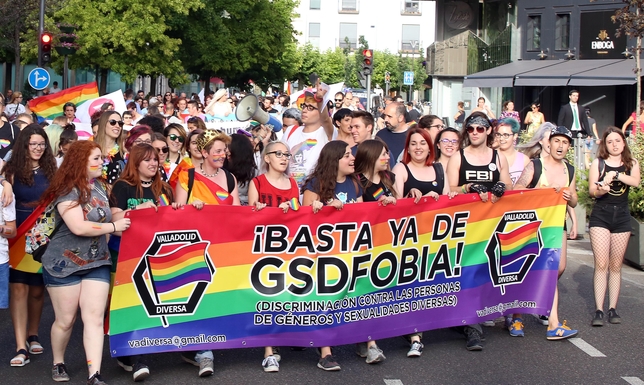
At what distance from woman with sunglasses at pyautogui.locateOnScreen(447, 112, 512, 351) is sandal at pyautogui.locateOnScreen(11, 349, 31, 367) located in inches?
136

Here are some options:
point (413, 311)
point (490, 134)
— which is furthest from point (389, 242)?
point (490, 134)

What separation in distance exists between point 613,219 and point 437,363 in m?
2.38

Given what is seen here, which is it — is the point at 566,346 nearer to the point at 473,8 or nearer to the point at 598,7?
the point at 598,7

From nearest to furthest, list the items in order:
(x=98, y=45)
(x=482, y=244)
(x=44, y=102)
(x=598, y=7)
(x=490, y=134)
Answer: (x=482, y=244)
(x=490, y=134)
(x=44, y=102)
(x=598, y=7)
(x=98, y=45)

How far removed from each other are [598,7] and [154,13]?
15.5m

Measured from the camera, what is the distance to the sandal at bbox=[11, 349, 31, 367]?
23.4 ft

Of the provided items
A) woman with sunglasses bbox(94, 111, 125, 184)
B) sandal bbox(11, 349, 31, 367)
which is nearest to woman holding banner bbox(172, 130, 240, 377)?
sandal bbox(11, 349, 31, 367)

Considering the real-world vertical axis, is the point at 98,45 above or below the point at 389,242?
above

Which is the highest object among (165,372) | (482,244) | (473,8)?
(473,8)

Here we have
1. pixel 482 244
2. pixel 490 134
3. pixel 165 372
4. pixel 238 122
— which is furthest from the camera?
pixel 238 122

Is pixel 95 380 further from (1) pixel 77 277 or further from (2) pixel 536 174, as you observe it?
(2) pixel 536 174

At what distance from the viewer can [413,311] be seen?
7395 millimetres

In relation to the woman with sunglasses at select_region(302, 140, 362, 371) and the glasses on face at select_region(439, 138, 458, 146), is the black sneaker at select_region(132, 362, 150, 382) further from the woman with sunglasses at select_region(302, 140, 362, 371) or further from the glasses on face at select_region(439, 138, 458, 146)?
the glasses on face at select_region(439, 138, 458, 146)

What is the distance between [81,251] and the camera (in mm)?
6383
